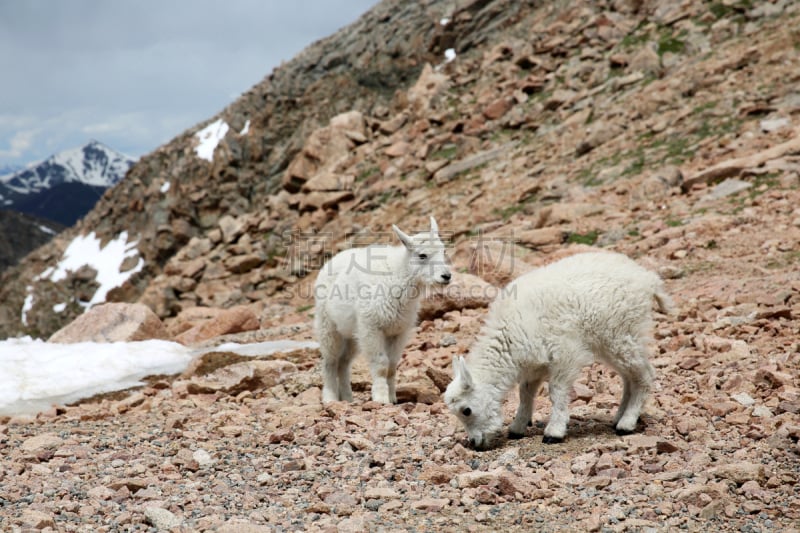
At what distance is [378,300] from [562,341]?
2.93 metres

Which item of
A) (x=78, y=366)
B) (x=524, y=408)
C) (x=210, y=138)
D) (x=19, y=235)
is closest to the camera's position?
(x=524, y=408)

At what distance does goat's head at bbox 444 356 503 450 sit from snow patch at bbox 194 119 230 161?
45.1 m

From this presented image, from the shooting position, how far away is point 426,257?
870cm

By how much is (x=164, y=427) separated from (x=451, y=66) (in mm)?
33000

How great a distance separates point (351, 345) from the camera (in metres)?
9.79

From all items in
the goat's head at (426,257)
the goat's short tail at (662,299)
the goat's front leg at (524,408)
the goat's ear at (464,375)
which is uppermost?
the goat's head at (426,257)

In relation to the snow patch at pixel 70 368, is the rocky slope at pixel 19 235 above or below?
→ above

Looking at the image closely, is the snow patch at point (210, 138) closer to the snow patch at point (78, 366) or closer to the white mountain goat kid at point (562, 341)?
the snow patch at point (78, 366)

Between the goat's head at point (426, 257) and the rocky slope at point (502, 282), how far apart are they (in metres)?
1.59

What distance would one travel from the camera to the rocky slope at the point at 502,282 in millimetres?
5430

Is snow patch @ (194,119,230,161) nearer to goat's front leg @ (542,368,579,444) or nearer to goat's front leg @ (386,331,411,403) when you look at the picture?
goat's front leg @ (386,331,411,403)

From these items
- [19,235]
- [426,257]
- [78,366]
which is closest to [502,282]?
[426,257]

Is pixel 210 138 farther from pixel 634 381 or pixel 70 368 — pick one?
pixel 634 381

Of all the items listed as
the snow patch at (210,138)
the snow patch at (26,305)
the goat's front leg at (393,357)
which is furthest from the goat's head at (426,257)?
the snow patch at (26,305)
